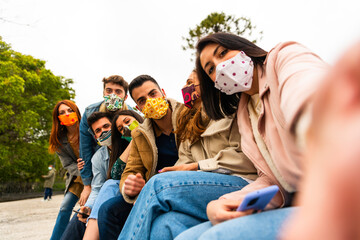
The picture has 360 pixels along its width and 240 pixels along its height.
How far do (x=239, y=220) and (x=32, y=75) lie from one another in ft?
61.0

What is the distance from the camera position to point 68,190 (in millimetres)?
4211

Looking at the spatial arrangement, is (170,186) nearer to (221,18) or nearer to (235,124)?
(235,124)

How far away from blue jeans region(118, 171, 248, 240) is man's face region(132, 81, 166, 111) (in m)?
1.38

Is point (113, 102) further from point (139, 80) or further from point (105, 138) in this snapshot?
point (139, 80)

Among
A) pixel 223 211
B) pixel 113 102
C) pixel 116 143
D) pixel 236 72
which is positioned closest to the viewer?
pixel 223 211

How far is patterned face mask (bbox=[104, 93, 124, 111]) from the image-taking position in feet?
11.9

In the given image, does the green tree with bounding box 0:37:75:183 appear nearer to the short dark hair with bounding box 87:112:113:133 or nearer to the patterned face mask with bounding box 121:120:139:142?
the short dark hair with bounding box 87:112:113:133

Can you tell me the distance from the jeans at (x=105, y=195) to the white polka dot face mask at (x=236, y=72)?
56.5 inches

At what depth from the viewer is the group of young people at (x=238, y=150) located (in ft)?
0.99

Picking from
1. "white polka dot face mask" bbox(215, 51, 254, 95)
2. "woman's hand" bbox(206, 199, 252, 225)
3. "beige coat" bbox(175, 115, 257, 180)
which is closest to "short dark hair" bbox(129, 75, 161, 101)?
"beige coat" bbox(175, 115, 257, 180)

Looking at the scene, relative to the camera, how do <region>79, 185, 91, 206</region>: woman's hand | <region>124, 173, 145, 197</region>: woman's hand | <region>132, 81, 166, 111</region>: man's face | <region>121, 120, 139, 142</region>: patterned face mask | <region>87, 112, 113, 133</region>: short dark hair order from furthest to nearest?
<region>79, 185, 91, 206</region>: woman's hand < <region>87, 112, 113, 133</region>: short dark hair < <region>121, 120, 139, 142</region>: patterned face mask < <region>132, 81, 166, 111</region>: man's face < <region>124, 173, 145, 197</region>: woman's hand

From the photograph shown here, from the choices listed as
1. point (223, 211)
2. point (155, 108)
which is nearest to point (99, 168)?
point (155, 108)

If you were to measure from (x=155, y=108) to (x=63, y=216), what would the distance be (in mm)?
2342

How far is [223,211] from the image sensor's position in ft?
3.66
